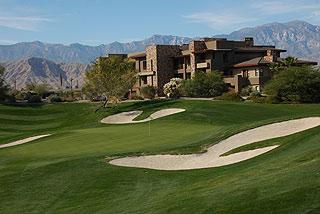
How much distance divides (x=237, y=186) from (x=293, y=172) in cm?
154

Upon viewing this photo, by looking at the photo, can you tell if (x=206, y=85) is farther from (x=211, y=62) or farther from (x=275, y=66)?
(x=275, y=66)

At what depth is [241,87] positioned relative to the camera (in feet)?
204

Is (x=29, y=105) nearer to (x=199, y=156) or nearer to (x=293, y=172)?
(x=199, y=156)

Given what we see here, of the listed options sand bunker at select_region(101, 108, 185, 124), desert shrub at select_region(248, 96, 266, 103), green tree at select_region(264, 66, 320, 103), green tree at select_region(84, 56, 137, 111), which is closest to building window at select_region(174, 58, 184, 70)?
green tree at select_region(84, 56, 137, 111)

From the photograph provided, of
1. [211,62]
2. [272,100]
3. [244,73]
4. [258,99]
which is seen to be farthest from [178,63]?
[272,100]

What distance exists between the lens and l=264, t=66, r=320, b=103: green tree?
48.0 metres

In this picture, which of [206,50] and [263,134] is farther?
[206,50]

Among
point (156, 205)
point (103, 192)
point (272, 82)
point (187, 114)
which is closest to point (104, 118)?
point (187, 114)

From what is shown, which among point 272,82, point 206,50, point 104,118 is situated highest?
point 206,50

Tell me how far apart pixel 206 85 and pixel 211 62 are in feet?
25.4

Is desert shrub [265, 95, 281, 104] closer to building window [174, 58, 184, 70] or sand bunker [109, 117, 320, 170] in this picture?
sand bunker [109, 117, 320, 170]

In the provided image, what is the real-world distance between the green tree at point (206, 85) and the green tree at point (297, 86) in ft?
36.0

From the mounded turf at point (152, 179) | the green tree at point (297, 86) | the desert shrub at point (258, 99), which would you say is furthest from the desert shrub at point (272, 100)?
the mounded turf at point (152, 179)

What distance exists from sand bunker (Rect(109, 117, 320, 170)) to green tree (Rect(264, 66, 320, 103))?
26.0 meters
